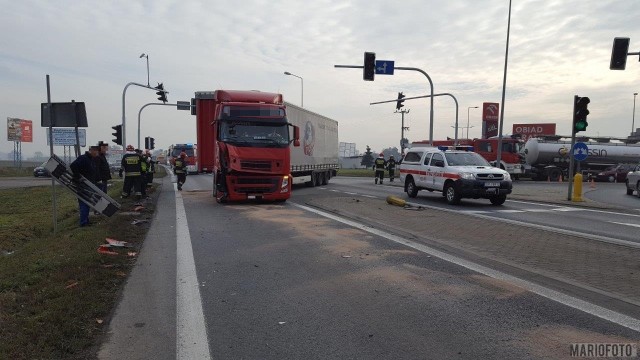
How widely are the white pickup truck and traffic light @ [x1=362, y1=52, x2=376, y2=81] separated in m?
6.11

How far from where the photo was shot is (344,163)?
108m

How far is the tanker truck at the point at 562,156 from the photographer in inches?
1558

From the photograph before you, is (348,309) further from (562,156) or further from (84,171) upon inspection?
(562,156)

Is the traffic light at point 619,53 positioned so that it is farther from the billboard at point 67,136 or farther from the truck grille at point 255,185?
the billboard at point 67,136

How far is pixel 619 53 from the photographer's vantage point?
19844 millimetres

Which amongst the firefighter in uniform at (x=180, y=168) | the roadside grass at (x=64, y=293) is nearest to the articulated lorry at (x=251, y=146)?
the roadside grass at (x=64, y=293)

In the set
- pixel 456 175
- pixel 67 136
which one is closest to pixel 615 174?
pixel 456 175

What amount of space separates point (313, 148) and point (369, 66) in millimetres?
4837

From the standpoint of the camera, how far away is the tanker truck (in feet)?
130

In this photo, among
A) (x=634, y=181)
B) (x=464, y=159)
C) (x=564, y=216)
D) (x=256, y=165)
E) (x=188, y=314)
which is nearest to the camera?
(x=188, y=314)

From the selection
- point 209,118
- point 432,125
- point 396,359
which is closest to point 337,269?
point 396,359

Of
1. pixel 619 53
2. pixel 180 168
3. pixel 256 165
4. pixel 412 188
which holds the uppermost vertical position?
pixel 619 53

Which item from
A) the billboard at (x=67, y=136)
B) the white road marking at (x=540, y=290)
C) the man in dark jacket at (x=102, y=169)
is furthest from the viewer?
the billboard at (x=67, y=136)

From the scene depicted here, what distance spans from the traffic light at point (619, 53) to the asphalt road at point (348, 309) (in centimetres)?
1621
